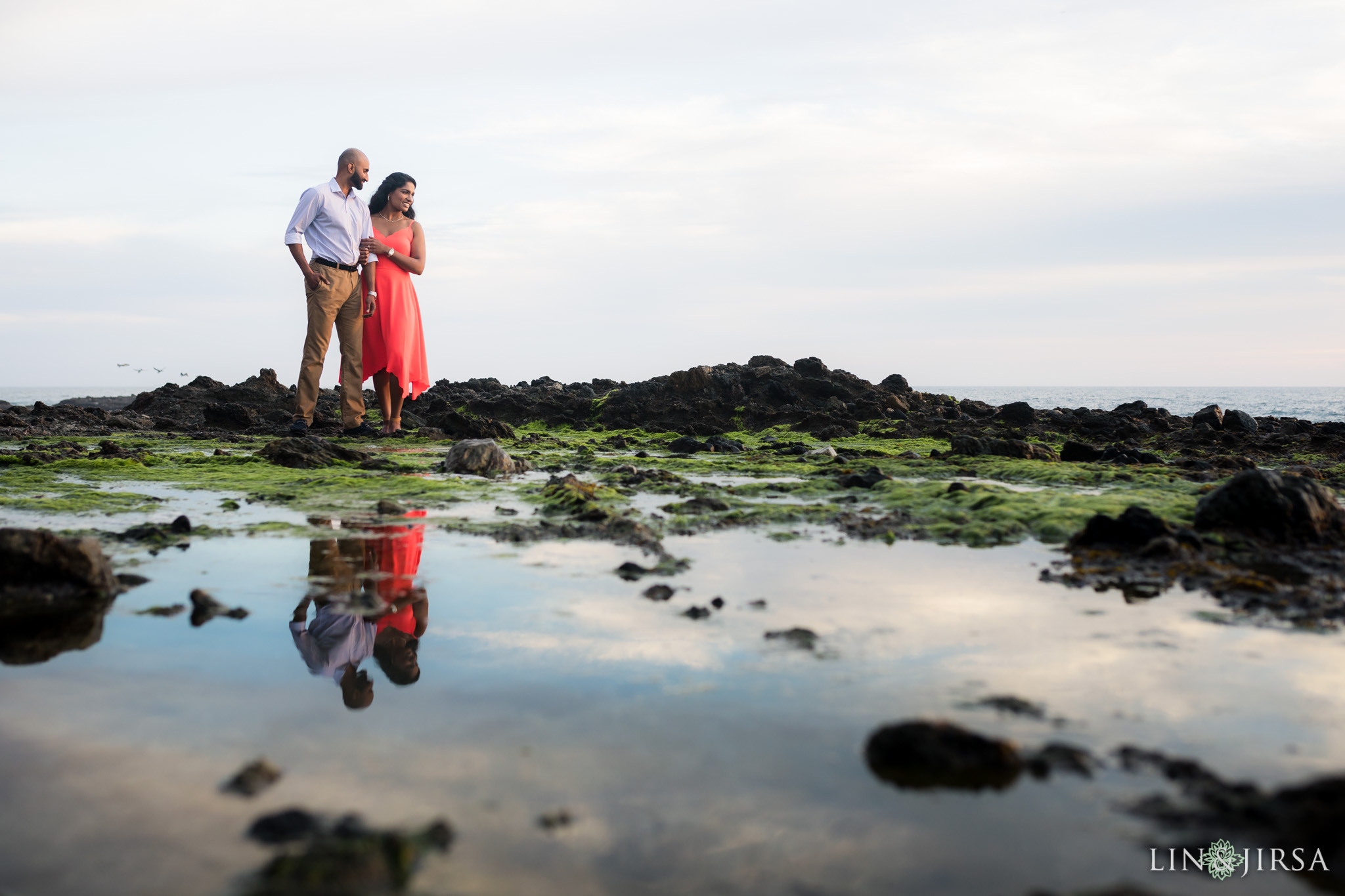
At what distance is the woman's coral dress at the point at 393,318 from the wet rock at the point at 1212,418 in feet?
37.4

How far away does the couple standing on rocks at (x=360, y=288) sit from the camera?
31.2ft

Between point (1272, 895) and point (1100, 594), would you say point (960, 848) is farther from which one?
point (1100, 594)

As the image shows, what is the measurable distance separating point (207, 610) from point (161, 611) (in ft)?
0.50

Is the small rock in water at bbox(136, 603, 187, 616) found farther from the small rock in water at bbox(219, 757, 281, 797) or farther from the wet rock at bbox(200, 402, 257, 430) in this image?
the wet rock at bbox(200, 402, 257, 430)

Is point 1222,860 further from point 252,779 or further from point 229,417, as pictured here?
point 229,417

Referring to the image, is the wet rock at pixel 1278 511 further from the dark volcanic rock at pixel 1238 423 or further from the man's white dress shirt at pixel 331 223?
the dark volcanic rock at pixel 1238 423

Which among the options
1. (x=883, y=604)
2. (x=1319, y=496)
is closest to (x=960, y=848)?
(x=883, y=604)

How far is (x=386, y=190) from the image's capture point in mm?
10188

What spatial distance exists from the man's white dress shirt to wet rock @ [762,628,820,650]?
8.17 m

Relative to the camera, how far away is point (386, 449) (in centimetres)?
926

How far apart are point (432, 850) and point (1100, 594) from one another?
2806mm

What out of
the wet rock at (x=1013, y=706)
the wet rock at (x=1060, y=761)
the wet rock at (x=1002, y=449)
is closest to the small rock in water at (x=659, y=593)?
the wet rock at (x=1013, y=706)

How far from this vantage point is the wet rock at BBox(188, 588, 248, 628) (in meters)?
2.96

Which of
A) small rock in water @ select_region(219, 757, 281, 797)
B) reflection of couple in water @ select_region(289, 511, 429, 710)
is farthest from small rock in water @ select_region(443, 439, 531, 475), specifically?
small rock in water @ select_region(219, 757, 281, 797)
